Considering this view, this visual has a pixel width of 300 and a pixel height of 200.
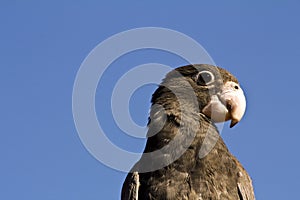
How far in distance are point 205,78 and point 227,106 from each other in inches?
23.4

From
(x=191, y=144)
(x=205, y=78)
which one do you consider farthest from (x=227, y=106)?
(x=191, y=144)

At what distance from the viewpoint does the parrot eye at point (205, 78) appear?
9.42 m

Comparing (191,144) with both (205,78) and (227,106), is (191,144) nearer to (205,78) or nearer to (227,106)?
(227,106)

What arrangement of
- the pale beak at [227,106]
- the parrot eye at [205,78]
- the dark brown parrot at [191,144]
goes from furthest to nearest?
the parrot eye at [205,78] → the pale beak at [227,106] → the dark brown parrot at [191,144]

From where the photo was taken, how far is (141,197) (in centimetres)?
855

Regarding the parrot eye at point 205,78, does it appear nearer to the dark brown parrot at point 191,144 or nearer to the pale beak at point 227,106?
the dark brown parrot at point 191,144

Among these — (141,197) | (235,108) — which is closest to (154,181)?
(141,197)

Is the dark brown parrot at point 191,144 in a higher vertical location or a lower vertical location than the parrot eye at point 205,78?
lower

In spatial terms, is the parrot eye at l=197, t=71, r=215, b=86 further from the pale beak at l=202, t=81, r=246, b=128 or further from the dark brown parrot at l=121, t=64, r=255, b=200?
the pale beak at l=202, t=81, r=246, b=128

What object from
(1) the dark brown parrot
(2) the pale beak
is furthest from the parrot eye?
(2) the pale beak

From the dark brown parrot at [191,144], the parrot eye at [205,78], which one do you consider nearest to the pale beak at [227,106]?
the dark brown parrot at [191,144]

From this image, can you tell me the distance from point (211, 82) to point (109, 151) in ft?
6.18

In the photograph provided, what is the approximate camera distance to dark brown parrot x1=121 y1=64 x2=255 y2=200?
8375mm

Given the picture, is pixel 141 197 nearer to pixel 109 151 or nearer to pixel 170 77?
pixel 109 151
